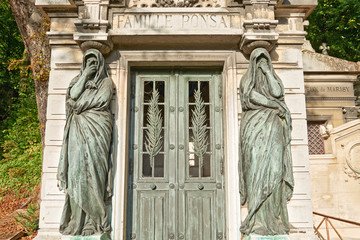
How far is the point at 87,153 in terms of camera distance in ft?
15.8

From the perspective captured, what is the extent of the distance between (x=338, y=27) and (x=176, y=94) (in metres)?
13.5

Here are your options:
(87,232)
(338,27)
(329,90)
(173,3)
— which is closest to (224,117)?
(173,3)

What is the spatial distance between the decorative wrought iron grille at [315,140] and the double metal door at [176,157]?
6.83 meters

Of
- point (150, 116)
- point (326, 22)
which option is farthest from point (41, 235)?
point (326, 22)

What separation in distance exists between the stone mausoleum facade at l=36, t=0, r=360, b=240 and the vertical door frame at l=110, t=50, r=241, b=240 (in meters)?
0.02

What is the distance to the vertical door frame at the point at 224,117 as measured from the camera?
505 centimetres

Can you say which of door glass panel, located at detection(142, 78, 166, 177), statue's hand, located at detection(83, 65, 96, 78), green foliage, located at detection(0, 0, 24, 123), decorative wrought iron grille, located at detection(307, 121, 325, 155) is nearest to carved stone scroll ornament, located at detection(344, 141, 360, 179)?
decorative wrought iron grille, located at detection(307, 121, 325, 155)

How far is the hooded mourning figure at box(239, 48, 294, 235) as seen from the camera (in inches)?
186

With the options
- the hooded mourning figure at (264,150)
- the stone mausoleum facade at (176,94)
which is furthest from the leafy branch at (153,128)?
the hooded mourning figure at (264,150)

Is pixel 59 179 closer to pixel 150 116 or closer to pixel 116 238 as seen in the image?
pixel 116 238

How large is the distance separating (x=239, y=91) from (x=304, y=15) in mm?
1705

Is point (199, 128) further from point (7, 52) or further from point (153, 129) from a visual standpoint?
point (7, 52)

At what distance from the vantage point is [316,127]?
1211 cm

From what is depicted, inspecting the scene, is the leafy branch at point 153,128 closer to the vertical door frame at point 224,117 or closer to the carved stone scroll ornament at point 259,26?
the vertical door frame at point 224,117
